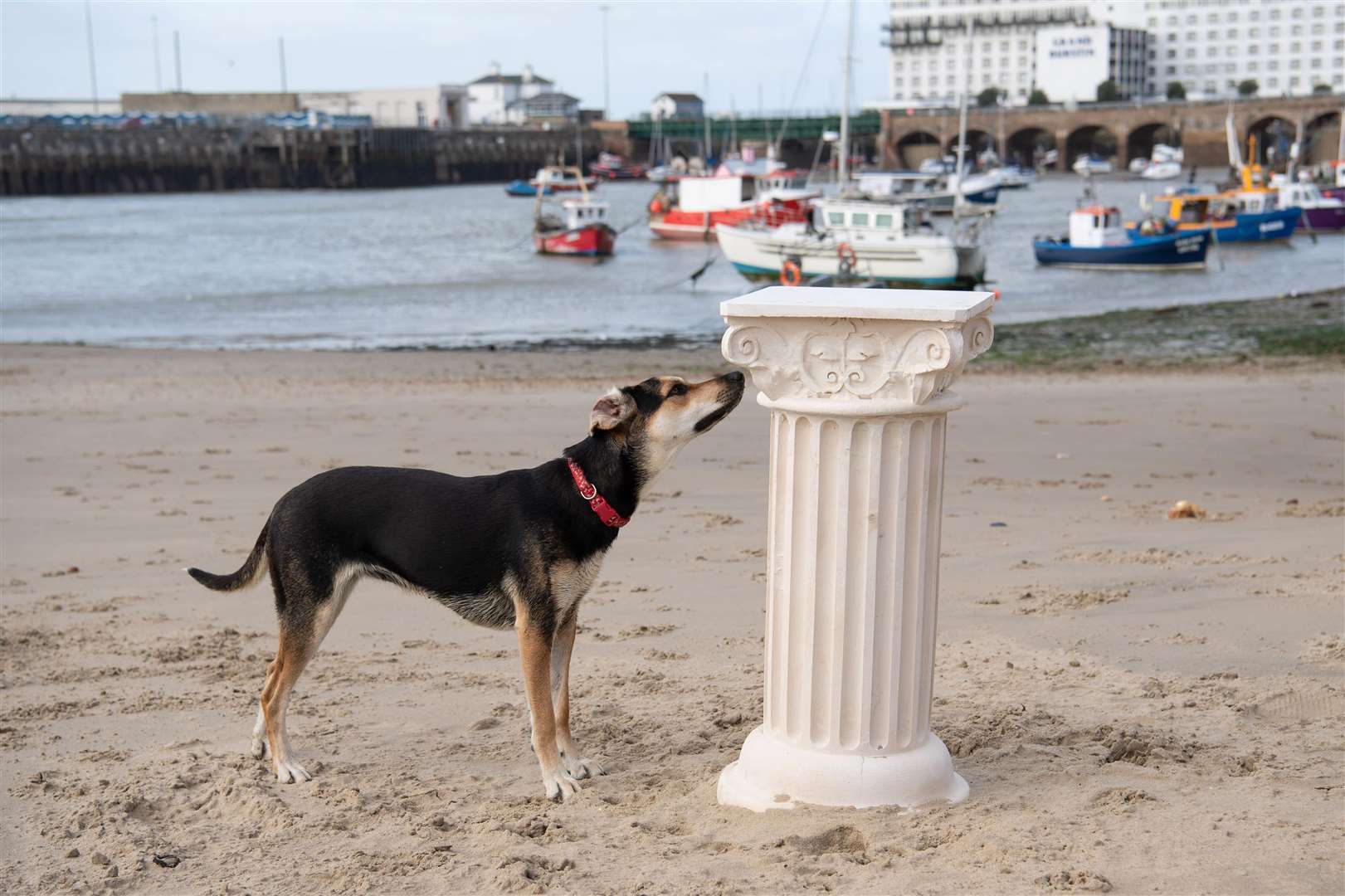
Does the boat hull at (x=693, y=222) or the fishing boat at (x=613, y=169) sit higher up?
the fishing boat at (x=613, y=169)

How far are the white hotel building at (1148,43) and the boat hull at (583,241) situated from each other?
128368 millimetres

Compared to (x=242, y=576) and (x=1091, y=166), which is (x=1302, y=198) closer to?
(x=242, y=576)

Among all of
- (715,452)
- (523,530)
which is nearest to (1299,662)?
(523,530)

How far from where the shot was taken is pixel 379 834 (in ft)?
13.9

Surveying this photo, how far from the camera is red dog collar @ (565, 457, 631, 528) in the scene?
4.48m

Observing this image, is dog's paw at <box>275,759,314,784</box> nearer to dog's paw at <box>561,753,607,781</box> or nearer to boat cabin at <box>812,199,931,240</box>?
dog's paw at <box>561,753,607,781</box>

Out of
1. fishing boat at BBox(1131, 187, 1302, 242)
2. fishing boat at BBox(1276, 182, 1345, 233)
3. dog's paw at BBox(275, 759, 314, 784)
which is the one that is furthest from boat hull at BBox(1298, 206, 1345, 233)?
dog's paw at BBox(275, 759, 314, 784)

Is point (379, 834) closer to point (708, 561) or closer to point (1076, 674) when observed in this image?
point (1076, 674)

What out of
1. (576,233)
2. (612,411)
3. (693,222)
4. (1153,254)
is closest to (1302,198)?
(1153,254)

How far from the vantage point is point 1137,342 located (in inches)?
903

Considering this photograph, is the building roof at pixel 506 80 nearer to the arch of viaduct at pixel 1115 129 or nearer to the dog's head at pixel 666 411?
the arch of viaduct at pixel 1115 129

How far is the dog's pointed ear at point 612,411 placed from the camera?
174 inches

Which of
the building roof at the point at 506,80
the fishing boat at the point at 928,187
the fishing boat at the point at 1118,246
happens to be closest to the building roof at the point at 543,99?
the building roof at the point at 506,80

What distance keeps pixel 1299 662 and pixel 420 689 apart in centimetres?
380
